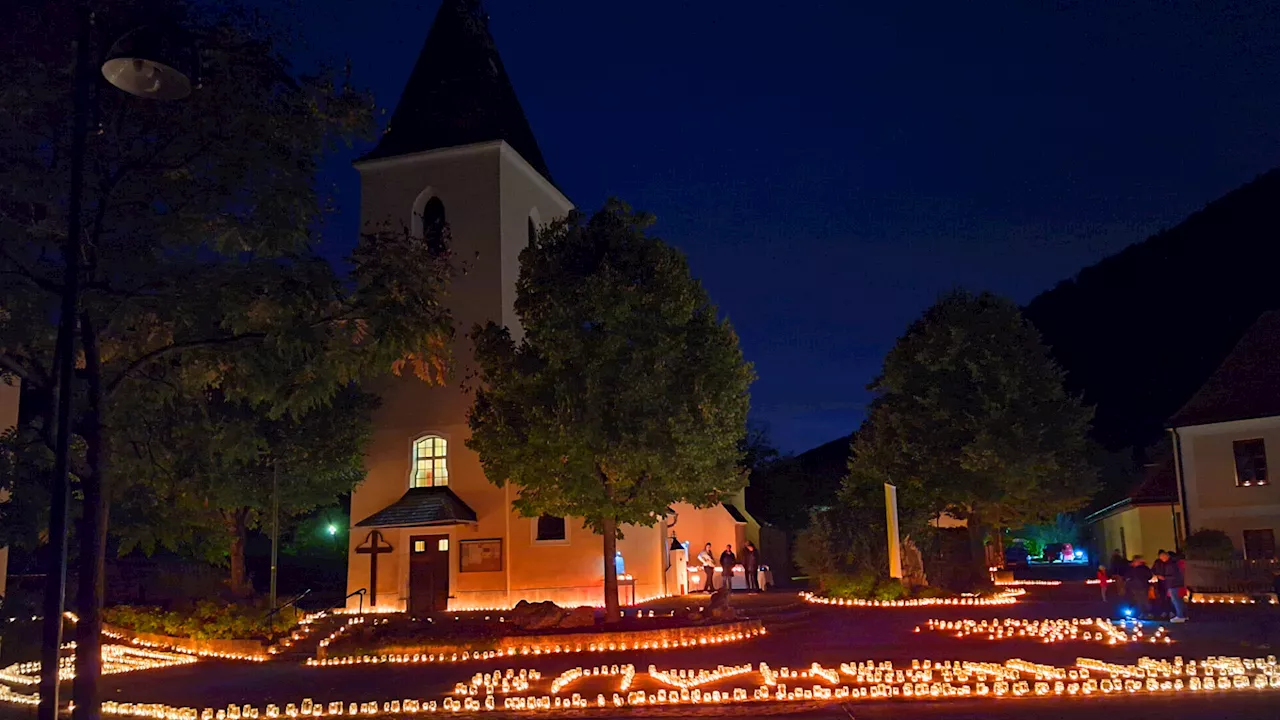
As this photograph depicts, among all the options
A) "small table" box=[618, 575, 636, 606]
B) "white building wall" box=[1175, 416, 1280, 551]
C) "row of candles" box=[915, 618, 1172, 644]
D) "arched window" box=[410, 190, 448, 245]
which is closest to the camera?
"row of candles" box=[915, 618, 1172, 644]

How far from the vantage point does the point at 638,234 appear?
22406mm

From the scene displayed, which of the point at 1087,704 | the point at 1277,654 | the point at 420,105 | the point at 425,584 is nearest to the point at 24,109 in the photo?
the point at 1087,704

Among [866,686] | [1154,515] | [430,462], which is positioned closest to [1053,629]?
[866,686]

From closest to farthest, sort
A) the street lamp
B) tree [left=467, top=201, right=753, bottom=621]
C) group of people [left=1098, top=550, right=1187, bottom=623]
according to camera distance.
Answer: the street lamp, group of people [left=1098, top=550, right=1187, bottom=623], tree [left=467, top=201, right=753, bottom=621]

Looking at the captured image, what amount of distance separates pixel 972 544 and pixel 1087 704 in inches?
887

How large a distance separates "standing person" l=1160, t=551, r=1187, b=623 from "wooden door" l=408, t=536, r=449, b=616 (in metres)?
17.5

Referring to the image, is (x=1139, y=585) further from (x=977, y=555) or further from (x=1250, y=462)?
(x=1250, y=462)

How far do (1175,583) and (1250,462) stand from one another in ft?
53.6

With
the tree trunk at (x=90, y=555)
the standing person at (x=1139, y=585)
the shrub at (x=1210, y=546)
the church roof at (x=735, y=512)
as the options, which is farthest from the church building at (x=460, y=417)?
the shrub at (x=1210, y=546)

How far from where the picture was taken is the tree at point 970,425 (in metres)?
33.5

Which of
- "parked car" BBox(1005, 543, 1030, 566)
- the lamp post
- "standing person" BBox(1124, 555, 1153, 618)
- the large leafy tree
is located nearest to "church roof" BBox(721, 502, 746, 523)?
"standing person" BBox(1124, 555, 1153, 618)

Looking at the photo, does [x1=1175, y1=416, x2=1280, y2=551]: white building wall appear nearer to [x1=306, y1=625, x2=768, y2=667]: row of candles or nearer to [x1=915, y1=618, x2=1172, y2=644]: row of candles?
[x1=915, y1=618, x2=1172, y2=644]: row of candles

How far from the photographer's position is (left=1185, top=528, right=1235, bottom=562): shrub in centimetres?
3067

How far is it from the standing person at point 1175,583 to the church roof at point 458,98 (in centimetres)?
1998
